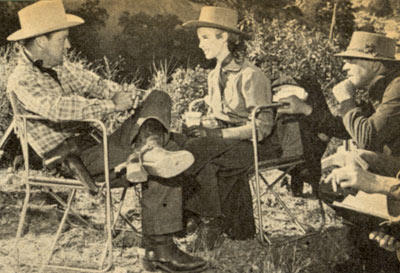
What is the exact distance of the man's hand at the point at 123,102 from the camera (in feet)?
11.1

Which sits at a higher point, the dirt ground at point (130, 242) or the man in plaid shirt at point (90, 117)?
the man in plaid shirt at point (90, 117)

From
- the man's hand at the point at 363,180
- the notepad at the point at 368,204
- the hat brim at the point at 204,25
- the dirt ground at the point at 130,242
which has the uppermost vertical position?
the hat brim at the point at 204,25

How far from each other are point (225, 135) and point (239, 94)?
269 mm

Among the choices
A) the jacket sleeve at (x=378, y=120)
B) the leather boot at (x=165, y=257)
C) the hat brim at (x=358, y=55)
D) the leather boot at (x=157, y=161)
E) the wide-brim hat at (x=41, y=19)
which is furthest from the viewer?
the hat brim at (x=358, y=55)

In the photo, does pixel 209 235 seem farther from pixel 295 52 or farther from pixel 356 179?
pixel 295 52

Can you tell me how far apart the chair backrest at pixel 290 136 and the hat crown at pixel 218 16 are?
68cm

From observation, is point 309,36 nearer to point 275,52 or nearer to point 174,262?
point 275,52

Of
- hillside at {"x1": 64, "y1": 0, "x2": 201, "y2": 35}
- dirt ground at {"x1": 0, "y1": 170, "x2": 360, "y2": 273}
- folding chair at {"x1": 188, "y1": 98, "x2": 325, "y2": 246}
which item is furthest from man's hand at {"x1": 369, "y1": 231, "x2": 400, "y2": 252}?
hillside at {"x1": 64, "y1": 0, "x2": 201, "y2": 35}

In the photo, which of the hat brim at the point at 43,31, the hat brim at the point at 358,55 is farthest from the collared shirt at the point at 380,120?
the hat brim at the point at 43,31

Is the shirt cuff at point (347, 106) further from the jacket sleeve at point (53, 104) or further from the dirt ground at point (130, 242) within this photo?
the jacket sleeve at point (53, 104)

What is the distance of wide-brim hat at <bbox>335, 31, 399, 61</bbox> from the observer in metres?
3.73

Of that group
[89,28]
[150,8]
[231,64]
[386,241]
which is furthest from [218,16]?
[386,241]

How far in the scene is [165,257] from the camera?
128 inches

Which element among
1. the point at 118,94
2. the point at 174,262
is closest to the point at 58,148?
the point at 118,94
